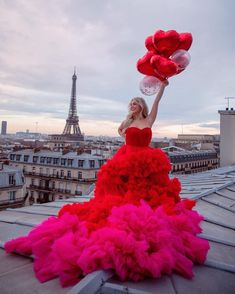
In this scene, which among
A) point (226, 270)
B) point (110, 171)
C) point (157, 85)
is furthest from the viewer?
point (157, 85)

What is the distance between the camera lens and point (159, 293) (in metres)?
2.05

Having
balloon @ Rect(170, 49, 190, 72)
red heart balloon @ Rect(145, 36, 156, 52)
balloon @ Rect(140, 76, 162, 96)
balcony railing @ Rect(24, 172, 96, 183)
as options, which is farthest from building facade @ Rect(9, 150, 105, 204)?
balloon @ Rect(170, 49, 190, 72)

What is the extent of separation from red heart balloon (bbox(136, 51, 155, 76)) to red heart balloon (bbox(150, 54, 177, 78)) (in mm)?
92

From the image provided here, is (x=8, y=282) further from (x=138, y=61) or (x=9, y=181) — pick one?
(x=9, y=181)

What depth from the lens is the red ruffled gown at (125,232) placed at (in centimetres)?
217

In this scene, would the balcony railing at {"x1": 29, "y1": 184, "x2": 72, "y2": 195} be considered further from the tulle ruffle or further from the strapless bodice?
the tulle ruffle

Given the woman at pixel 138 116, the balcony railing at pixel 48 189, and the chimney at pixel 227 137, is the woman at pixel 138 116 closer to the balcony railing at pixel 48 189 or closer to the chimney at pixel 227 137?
the chimney at pixel 227 137

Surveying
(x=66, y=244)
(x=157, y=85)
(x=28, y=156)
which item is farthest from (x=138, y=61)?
(x=28, y=156)

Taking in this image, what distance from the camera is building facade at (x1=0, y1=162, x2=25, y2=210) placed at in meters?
19.9

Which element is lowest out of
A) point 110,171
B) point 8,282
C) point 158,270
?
point 8,282

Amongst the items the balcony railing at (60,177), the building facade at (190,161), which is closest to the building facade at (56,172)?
the balcony railing at (60,177)

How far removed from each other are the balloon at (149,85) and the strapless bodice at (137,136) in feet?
2.22

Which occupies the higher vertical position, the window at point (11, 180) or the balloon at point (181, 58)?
the balloon at point (181, 58)

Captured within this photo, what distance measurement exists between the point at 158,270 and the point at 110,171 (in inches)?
56.2
